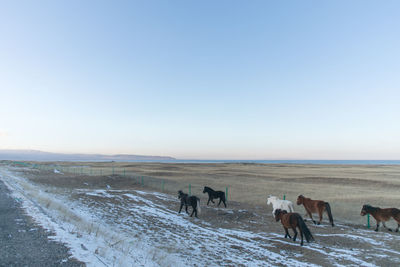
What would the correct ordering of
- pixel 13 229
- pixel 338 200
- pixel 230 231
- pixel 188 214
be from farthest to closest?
pixel 338 200, pixel 188 214, pixel 230 231, pixel 13 229

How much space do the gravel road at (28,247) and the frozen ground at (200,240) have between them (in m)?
0.31

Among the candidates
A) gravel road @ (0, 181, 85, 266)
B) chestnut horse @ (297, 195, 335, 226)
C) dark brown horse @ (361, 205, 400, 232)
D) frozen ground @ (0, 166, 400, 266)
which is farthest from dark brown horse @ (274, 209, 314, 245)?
gravel road @ (0, 181, 85, 266)

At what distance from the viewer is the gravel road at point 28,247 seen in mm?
4887

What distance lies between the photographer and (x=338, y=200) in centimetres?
2064

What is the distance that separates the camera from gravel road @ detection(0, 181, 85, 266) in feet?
16.0

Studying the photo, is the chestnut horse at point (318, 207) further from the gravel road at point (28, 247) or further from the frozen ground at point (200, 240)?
the gravel road at point (28, 247)

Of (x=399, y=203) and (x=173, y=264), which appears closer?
(x=173, y=264)

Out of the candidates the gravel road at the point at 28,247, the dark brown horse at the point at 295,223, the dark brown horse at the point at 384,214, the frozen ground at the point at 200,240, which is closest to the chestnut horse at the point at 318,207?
the frozen ground at the point at 200,240

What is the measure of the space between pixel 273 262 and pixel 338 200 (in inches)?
643

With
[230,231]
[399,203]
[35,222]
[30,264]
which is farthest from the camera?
[399,203]


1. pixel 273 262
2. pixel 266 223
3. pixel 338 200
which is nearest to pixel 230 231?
pixel 266 223

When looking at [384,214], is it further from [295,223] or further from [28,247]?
[28,247]

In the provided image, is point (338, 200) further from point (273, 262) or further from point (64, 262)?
point (64, 262)

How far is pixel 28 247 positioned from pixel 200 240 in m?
5.90
